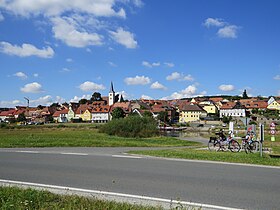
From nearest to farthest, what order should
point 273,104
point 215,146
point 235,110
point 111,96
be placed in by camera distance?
point 215,146
point 235,110
point 273,104
point 111,96

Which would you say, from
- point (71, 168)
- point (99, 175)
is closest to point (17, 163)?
point (71, 168)

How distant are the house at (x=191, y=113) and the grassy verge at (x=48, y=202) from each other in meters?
140

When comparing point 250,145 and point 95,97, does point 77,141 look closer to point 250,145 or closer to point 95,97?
point 250,145

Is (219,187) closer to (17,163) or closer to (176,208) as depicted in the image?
(176,208)

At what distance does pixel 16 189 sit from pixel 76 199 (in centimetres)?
182

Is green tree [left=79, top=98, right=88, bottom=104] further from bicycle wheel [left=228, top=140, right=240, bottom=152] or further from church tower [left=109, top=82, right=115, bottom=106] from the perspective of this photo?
bicycle wheel [left=228, top=140, right=240, bottom=152]

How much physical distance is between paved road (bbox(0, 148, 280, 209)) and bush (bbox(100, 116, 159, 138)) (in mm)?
31457

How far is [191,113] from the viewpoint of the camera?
14688 centimetres

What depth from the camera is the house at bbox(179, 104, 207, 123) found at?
145 meters

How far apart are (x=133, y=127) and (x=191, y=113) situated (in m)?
106

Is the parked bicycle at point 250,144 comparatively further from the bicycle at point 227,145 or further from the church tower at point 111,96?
the church tower at point 111,96

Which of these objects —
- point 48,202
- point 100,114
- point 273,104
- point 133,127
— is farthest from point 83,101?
point 48,202

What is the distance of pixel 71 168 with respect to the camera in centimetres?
1130

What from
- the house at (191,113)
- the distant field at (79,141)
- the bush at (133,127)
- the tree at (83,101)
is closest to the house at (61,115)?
the tree at (83,101)
